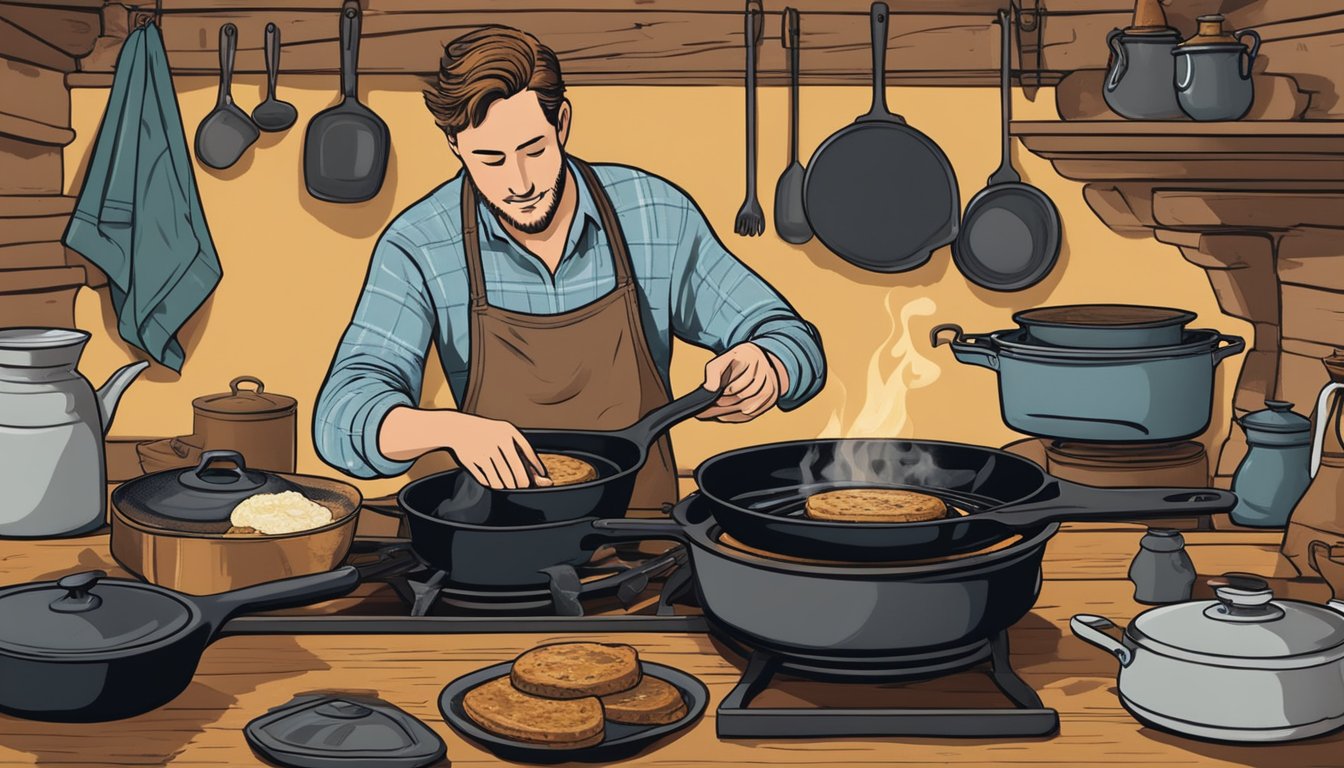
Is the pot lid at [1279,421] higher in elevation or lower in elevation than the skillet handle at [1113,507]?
higher

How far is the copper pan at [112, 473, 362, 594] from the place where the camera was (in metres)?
1.70

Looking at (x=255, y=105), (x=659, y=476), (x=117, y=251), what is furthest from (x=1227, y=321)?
(x=117, y=251)

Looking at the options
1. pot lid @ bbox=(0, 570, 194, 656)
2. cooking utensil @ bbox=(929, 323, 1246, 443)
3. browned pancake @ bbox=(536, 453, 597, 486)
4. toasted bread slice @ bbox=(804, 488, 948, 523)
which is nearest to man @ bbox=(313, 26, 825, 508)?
cooking utensil @ bbox=(929, 323, 1246, 443)

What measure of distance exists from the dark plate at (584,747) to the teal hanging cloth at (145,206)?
68.1 inches

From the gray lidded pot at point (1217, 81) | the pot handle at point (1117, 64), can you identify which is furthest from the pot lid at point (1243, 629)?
the pot handle at point (1117, 64)

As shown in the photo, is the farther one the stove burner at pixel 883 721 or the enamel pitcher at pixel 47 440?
the enamel pitcher at pixel 47 440

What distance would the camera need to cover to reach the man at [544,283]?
7.98 feet

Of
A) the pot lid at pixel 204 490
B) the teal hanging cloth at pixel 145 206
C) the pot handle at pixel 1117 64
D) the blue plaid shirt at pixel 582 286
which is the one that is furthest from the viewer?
the teal hanging cloth at pixel 145 206

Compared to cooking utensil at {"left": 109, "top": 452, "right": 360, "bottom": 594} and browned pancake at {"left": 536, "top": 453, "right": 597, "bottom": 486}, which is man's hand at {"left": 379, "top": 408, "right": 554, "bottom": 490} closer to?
browned pancake at {"left": 536, "top": 453, "right": 597, "bottom": 486}

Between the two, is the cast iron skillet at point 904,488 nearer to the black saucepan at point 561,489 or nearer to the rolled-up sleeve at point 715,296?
the black saucepan at point 561,489

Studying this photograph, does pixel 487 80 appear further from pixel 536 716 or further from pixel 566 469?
pixel 536 716

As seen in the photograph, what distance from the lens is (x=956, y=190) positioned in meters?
2.90

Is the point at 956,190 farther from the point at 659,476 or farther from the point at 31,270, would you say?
the point at 31,270

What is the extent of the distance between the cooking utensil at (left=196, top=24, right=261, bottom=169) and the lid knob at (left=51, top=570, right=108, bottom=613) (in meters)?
1.71
